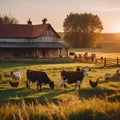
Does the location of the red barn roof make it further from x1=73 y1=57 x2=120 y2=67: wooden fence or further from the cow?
the cow

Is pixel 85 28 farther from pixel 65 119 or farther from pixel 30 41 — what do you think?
pixel 65 119

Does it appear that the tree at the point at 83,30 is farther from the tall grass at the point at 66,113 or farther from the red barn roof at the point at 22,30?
the tall grass at the point at 66,113

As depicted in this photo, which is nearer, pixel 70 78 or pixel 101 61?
pixel 70 78

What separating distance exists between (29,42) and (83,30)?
51413 millimetres

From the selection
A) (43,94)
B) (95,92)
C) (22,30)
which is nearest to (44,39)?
(22,30)

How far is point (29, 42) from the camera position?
57.7 metres

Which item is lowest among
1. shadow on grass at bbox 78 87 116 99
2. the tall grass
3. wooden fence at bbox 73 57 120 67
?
shadow on grass at bbox 78 87 116 99

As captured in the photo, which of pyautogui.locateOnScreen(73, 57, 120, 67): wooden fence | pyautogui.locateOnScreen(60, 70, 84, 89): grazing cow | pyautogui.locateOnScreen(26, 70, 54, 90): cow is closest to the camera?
pyautogui.locateOnScreen(26, 70, 54, 90): cow

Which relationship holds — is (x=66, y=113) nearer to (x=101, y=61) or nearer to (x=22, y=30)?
(x=101, y=61)

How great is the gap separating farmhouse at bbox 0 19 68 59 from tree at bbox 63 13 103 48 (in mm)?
45799

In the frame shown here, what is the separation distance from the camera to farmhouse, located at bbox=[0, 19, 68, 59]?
54688 millimetres

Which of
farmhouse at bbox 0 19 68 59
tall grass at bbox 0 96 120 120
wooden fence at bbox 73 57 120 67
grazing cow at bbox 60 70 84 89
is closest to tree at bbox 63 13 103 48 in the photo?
farmhouse at bbox 0 19 68 59

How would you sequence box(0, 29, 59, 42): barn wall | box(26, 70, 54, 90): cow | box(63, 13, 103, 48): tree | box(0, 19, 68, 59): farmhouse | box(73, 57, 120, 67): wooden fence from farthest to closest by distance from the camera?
box(63, 13, 103, 48): tree, box(0, 29, 59, 42): barn wall, box(0, 19, 68, 59): farmhouse, box(73, 57, 120, 67): wooden fence, box(26, 70, 54, 90): cow

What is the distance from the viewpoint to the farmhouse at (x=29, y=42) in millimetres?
54688
